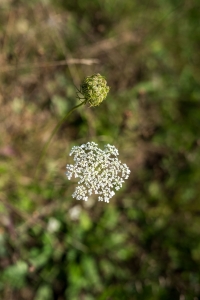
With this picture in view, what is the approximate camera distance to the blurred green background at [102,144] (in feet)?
16.1

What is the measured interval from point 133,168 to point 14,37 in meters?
2.90

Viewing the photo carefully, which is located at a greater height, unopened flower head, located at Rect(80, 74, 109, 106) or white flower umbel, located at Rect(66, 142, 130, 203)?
unopened flower head, located at Rect(80, 74, 109, 106)

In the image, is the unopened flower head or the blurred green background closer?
the unopened flower head

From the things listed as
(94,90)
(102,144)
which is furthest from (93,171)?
(102,144)

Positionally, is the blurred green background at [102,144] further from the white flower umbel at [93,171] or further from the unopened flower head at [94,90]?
the white flower umbel at [93,171]

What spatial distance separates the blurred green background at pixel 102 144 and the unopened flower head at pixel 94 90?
140cm

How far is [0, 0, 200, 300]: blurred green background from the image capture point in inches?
194

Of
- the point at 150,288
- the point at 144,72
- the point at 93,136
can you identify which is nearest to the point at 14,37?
the point at 93,136

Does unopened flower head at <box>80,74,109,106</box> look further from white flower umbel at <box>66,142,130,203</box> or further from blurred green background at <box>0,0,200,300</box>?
blurred green background at <box>0,0,200,300</box>

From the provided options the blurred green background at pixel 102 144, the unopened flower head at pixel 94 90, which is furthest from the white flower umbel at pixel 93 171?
Answer: the blurred green background at pixel 102 144

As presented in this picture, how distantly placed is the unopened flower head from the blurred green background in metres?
1.40

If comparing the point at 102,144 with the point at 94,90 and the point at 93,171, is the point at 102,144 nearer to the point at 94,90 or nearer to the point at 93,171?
the point at 93,171

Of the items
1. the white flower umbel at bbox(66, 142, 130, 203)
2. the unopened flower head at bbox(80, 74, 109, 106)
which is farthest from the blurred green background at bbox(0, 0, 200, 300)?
the white flower umbel at bbox(66, 142, 130, 203)

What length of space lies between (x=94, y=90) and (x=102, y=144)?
7.39 feet
